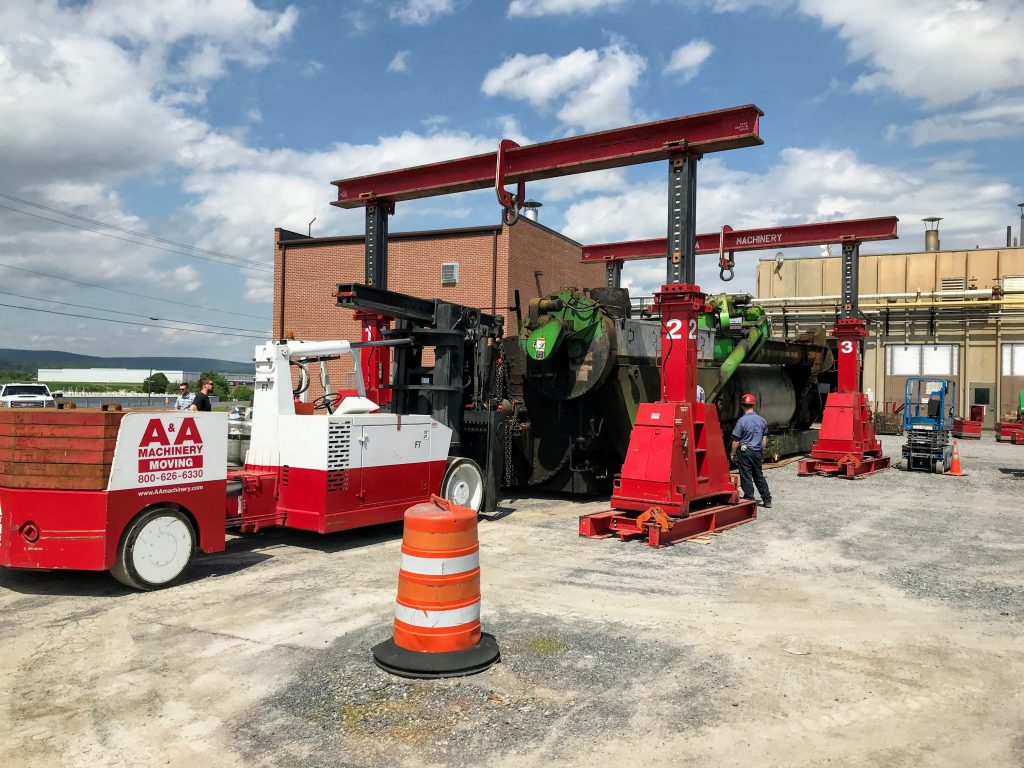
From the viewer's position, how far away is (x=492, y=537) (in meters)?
9.58

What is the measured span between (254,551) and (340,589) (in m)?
2.07

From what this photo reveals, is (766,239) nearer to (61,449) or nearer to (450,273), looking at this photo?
(450,273)

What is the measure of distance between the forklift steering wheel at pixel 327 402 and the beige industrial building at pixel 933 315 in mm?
22829

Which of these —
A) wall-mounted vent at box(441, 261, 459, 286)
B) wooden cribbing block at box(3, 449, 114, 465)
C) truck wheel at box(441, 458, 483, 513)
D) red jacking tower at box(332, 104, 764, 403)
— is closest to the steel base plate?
truck wheel at box(441, 458, 483, 513)

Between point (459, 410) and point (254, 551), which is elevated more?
point (459, 410)

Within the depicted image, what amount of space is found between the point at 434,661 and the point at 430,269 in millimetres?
22825

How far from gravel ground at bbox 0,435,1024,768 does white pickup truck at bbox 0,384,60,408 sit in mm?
23826

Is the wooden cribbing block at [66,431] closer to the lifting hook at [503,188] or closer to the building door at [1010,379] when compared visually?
the lifting hook at [503,188]

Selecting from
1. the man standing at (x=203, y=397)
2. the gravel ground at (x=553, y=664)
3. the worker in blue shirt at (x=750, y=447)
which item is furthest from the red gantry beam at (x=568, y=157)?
the gravel ground at (x=553, y=664)

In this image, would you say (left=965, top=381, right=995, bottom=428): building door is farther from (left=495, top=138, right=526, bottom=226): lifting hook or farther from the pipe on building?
(left=495, top=138, right=526, bottom=226): lifting hook

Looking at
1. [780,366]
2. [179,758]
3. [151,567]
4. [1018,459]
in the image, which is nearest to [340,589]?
[151,567]

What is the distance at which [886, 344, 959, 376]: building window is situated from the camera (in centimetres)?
3192

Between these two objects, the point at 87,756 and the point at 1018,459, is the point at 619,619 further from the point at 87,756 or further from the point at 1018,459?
the point at 1018,459

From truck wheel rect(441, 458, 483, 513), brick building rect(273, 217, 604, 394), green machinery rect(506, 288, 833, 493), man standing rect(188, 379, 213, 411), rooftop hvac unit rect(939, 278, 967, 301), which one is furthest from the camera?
rooftop hvac unit rect(939, 278, 967, 301)
